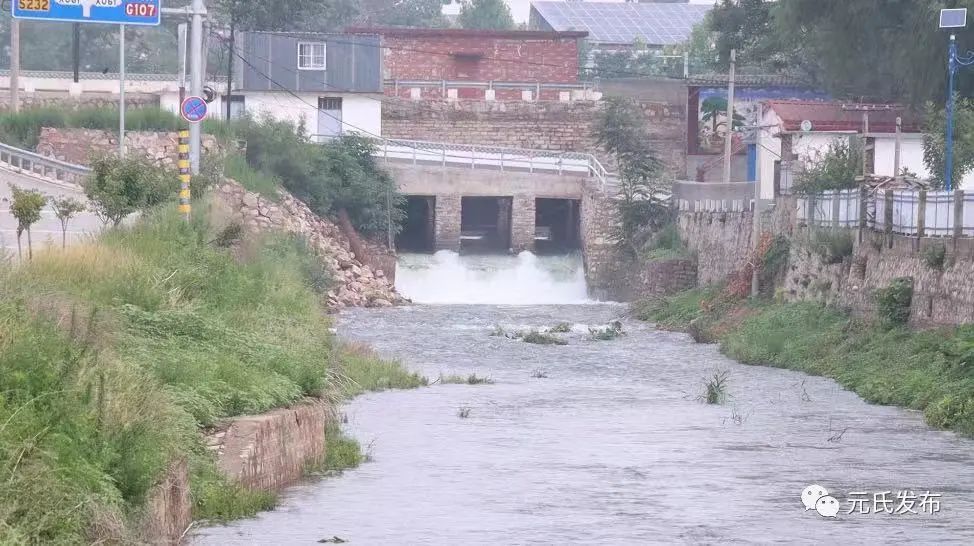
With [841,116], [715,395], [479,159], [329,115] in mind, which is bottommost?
[715,395]

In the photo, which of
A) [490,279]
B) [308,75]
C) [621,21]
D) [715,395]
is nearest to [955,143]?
[715,395]

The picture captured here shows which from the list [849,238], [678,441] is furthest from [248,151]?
[678,441]

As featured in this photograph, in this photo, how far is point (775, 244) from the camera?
42625 millimetres

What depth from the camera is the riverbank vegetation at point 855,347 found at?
2572 centimetres

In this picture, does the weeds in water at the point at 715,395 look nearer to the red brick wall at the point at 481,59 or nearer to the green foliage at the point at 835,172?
the green foliage at the point at 835,172

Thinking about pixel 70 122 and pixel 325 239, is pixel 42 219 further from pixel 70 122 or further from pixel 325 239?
pixel 325 239

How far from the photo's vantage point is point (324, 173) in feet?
185

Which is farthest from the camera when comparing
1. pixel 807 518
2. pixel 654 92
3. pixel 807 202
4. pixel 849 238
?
pixel 654 92

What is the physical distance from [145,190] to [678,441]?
12539mm

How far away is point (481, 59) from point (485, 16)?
34.8 meters

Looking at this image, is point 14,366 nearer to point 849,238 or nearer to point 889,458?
point 889,458

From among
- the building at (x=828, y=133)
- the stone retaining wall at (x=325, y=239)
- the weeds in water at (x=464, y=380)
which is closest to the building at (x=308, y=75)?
the stone retaining wall at (x=325, y=239)

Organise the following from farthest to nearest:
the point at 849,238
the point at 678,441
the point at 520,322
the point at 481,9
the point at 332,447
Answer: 1. the point at 481,9
2. the point at 520,322
3. the point at 849,238
4. the point at 678,441
5. the point at 332,447

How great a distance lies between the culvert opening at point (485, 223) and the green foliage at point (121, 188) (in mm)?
35717
